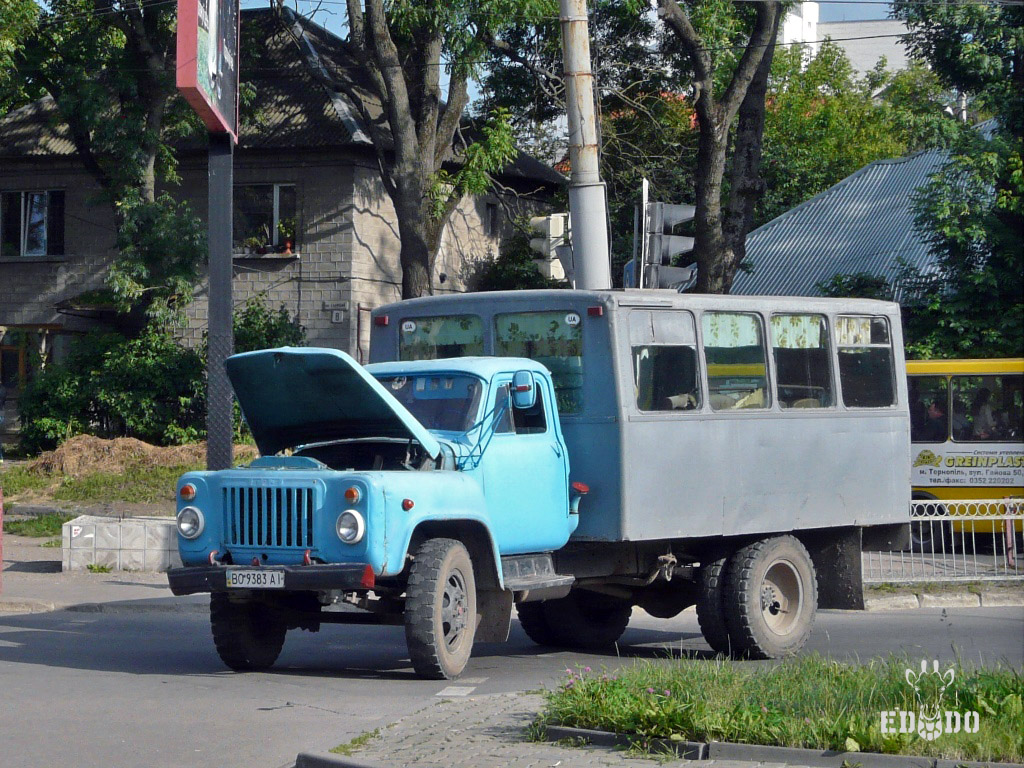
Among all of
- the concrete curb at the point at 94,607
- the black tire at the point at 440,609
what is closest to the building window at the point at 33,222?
the concrete curb at the point at 94,607

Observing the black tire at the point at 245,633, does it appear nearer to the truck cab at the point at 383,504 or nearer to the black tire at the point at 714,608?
the truck cab at the point at 383,504

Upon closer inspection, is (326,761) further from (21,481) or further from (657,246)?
(21,481)

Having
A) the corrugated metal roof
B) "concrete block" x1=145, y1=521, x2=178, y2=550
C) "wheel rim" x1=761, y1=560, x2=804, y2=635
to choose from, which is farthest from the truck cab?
the corrugated metal roof

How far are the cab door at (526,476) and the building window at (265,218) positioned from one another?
2009cm

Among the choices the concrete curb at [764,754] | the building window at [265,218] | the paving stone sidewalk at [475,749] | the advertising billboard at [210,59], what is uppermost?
the building window at [265,218]

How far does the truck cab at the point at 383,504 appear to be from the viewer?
27.1 ft

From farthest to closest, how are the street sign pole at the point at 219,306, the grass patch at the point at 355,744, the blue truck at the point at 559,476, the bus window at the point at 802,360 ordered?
the street sign pole at the point at 219,306, the bus window at the point at 802,360, the blue truck at the point at 559,476, the grass patch at the point at 355,744

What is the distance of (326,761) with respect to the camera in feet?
20.0

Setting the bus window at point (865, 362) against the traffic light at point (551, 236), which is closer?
the bus window at point (865, 362)

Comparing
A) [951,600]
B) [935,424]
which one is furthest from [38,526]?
[935,424]

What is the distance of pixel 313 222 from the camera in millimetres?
28594

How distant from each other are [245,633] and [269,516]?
1.17m

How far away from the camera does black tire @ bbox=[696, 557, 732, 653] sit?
33.0 ft

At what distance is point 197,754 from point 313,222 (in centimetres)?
2264
